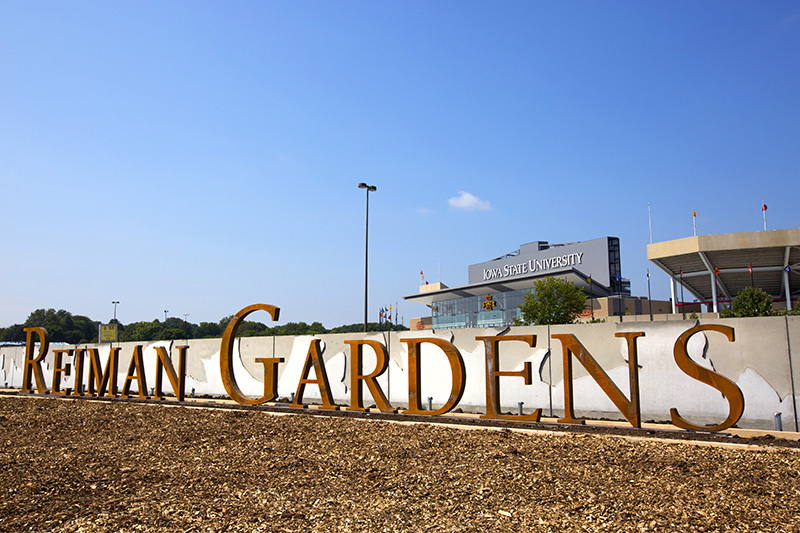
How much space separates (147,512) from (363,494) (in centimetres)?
219

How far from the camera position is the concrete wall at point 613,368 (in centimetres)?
1086

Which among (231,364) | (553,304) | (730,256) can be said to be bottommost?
(231,364)

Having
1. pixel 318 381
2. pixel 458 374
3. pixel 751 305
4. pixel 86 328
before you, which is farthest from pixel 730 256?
pixel 86 328

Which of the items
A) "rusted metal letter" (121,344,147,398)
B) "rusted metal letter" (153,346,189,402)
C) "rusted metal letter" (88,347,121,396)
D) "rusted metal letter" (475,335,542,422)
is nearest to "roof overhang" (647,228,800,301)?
"rusted metal letter" (475,335,542,422)

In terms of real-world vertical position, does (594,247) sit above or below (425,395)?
above

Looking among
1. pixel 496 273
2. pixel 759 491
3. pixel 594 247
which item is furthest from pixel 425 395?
pixel 496 273

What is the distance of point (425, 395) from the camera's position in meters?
15.1

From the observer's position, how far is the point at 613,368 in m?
12.5

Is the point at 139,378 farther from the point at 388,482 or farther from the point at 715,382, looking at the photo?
the point at 715,382

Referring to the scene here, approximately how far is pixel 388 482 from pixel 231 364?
982cm

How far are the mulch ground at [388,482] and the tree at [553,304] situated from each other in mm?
50874

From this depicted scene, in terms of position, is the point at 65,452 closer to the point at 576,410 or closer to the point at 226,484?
the point at 226,484

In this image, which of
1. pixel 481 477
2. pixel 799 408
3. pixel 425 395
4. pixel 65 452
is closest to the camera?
pixel 481 477

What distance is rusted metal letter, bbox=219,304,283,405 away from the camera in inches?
582
